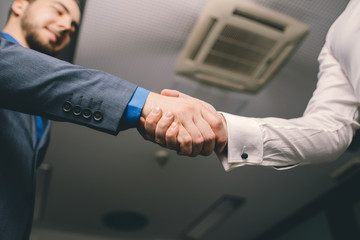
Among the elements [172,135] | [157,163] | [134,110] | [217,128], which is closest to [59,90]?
[134,110]

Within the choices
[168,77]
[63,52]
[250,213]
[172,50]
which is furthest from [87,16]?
[250,213]

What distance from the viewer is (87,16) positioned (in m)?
1.66

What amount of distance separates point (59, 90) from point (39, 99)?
0.17ft

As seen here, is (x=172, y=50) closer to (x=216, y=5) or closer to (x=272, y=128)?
(x=216, y=5)

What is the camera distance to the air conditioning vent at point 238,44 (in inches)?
62.2

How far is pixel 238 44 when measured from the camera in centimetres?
172

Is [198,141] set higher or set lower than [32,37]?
higher

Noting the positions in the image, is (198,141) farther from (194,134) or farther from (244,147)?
(244,147)

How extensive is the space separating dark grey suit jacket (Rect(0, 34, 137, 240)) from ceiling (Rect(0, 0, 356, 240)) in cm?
93

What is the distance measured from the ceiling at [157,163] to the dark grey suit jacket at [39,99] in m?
0.93

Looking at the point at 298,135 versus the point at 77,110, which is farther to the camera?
the point at 298,135

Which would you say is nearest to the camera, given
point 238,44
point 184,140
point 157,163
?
point 184,140

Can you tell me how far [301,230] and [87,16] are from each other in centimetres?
381

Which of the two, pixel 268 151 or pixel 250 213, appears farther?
pixel 250 213
